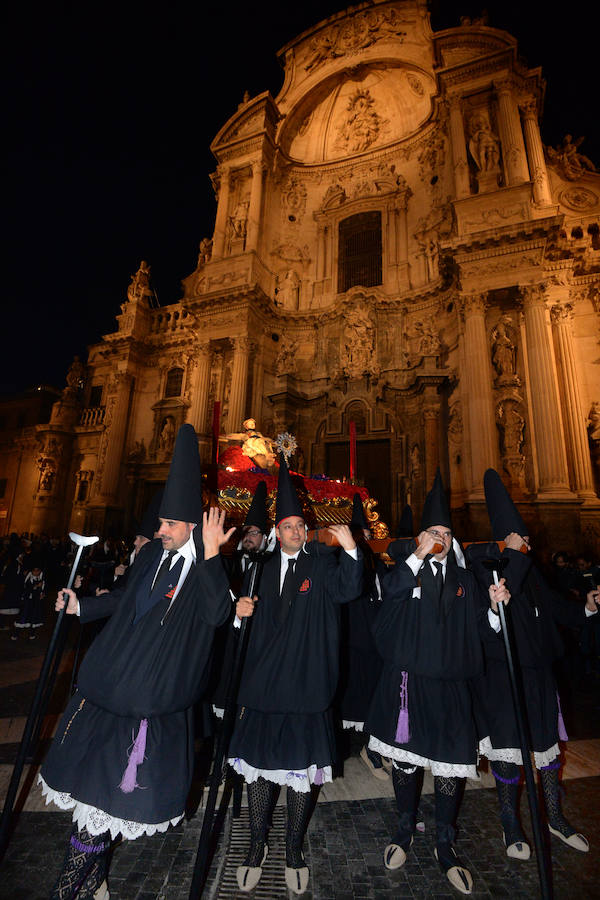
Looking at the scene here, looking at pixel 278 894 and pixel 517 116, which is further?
pixel 517 116

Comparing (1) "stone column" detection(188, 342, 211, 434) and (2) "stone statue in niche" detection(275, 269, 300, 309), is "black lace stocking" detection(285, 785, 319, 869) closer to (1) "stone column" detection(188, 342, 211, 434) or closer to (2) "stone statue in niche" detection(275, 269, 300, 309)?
(1) "stone column" detection(188, 342, 211, 434)

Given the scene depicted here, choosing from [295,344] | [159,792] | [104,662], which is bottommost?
[159,792]

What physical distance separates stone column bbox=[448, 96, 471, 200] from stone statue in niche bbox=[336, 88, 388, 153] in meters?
→ 4.22

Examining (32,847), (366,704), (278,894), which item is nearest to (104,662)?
(32,847)

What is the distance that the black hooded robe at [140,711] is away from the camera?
2012mm

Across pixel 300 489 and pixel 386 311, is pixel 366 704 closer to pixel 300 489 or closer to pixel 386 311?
pixel 300 489

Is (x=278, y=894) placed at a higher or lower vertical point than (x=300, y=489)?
lower

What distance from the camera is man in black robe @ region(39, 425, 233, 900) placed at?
6.61 feet

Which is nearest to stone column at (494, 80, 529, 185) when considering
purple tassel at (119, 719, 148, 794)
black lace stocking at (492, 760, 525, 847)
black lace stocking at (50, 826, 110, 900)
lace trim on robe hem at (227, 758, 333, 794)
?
black lace stocking at (492, 760, 525, 847)

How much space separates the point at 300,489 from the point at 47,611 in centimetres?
836

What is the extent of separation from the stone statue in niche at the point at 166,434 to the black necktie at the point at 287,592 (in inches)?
581

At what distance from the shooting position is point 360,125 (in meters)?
17.5

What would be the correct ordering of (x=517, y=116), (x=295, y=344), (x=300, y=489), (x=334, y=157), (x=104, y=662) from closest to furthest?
(x=104, y=662) < (x=300, y=489) < (x=517, y=116) < (x=295, y=344) < (x=334, y=157)

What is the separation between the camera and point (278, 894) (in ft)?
7.71
